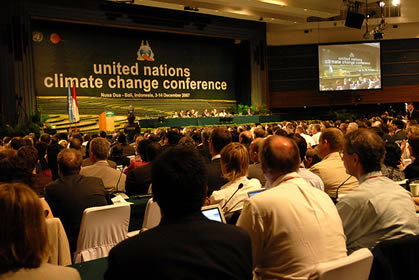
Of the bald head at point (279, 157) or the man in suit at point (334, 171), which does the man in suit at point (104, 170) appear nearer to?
the man in suit at point (334, 171)

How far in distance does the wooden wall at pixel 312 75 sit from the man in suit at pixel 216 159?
654 inches

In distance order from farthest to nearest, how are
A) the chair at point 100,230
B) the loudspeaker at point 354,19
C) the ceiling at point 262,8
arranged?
the ceiling at point 262,8
the loudspeaker at point 354,19
the chair at point 100,230

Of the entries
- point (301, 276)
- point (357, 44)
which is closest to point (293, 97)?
point (357, 44)

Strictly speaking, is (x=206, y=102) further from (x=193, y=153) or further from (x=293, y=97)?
(x=193, y=153)

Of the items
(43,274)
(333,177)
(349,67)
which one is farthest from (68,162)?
(349,67)

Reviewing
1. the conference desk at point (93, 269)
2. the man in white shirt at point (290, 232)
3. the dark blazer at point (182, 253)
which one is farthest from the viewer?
the conference desk at point (93, 269)

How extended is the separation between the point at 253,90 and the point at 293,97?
2293 millimetres

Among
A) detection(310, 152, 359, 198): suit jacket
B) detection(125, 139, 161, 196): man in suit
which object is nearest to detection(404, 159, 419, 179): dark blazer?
detection(310, 152, 359, 198): suit jacket

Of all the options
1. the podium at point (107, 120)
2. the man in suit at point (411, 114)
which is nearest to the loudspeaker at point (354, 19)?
the man in suit at point (411, 114)

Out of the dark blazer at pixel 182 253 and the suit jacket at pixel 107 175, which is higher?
the dark blazer at pixel 182 253

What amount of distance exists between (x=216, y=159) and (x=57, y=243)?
229cm

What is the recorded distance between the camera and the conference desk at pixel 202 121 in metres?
15.5

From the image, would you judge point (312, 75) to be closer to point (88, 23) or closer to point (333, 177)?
point (88, 23)

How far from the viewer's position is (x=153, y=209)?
11.2 ft
